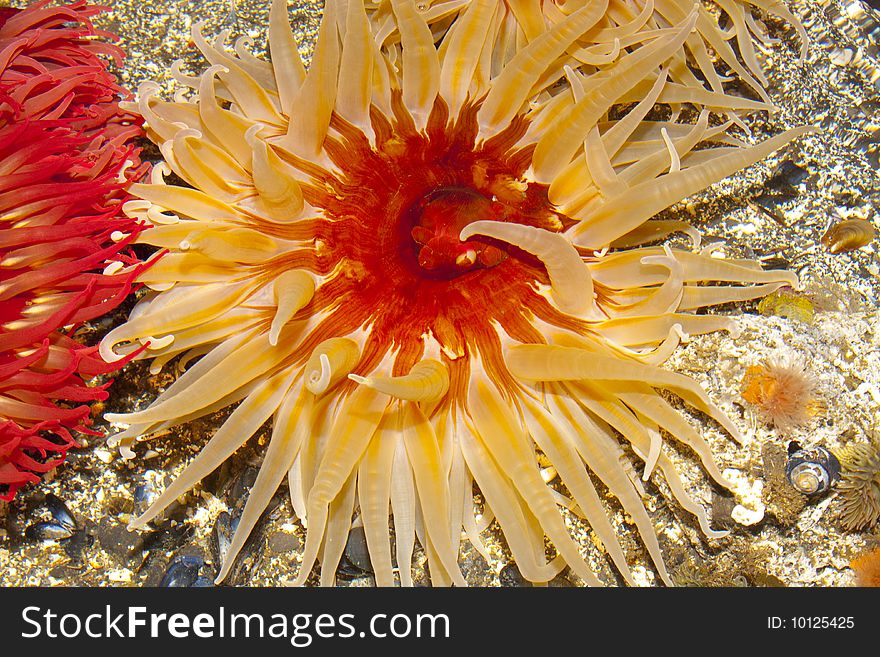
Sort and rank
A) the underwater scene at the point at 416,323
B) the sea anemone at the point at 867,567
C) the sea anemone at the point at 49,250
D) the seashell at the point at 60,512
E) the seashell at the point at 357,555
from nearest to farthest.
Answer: the sea anemone at the point at 49,250
the underwater scene at the point at 416,323
the sea anemone at the point at 867,567
the seashell at the point at 60,512
the seashell at the point at 357,555

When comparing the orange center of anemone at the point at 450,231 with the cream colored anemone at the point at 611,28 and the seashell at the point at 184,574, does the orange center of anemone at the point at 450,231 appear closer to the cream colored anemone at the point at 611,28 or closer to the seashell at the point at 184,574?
the cream colored anemone at the point at 611,28

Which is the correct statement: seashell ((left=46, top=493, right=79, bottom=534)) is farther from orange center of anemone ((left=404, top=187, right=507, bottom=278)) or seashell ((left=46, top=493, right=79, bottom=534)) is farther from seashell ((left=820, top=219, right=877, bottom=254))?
seashell ((left=820, top=219, right=877, bottom=254))

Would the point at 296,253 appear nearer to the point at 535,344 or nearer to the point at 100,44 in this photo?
the point at 535,344

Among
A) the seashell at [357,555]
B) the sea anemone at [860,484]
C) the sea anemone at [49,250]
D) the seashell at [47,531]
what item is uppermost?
the sea anemone at [49,250]

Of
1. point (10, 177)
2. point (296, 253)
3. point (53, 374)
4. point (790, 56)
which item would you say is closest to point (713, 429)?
point (296, 253)

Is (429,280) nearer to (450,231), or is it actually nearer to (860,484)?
(450,231)

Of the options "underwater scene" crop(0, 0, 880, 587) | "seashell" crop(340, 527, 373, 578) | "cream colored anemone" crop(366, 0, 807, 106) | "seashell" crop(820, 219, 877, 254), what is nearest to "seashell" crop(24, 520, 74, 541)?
"underwater scene" crop(0, 0, 880, 587)

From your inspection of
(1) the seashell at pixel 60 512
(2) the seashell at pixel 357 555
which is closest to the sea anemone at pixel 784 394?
(2) the seashell at pixel 357 555
